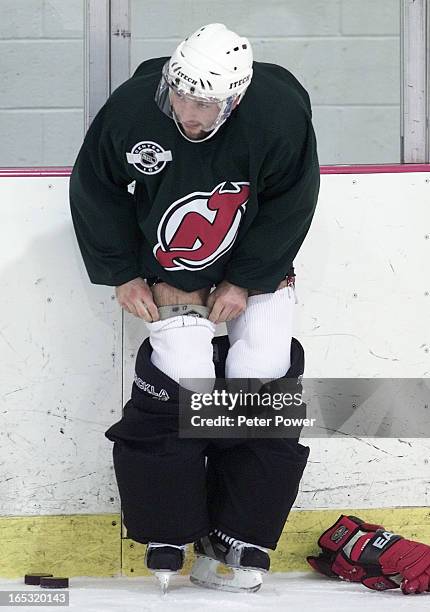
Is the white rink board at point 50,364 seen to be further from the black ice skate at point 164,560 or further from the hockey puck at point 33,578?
the black ice skate at point 164,560

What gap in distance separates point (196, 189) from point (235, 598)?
0.84 meters

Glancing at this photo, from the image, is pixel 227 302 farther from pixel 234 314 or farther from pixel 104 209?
pixel 104 209

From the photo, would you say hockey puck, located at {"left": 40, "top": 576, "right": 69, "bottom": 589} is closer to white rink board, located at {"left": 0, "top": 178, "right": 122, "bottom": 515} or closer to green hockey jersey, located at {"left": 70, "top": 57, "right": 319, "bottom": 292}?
white rink board, located at {"left": 0, "top": 178, "right": 122, "bottom": 515}

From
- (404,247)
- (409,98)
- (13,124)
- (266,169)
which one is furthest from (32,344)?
(409,98)

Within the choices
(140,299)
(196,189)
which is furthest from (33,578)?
(196,189)

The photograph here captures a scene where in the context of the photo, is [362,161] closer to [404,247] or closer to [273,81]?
[404,247]

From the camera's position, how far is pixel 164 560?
7.12ft

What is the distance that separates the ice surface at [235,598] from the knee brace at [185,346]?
436 mm

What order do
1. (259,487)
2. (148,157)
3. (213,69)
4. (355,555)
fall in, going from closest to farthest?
(213,69), (148,157), (259,487), (355,555)

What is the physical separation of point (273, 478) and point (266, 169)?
0.65 metres

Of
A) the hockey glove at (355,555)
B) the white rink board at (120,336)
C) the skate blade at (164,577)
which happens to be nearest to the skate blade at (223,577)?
the skate blade at (164,577)

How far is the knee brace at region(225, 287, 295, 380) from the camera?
7.36ft

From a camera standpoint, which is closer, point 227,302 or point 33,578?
point 227,302

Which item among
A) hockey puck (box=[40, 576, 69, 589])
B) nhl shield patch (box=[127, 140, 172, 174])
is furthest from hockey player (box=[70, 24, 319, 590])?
hockey puck (box=[40, 576, 69, 589])
